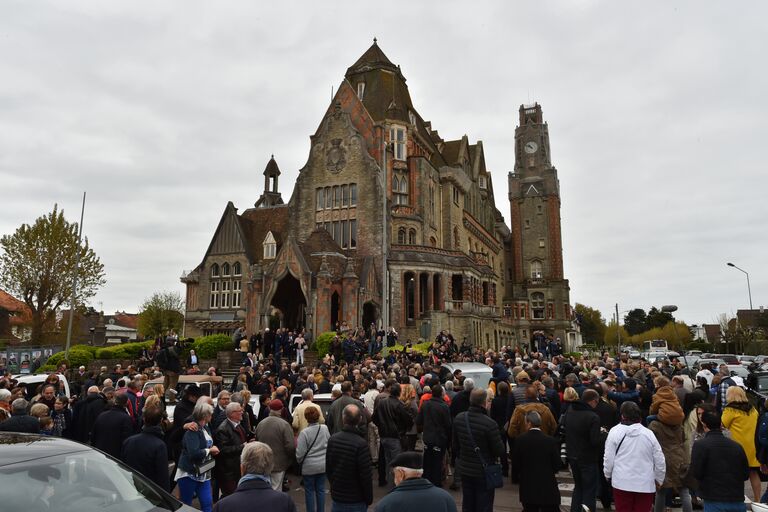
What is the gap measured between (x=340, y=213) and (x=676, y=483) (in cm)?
3538

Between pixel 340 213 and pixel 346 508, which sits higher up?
pixel 340 213

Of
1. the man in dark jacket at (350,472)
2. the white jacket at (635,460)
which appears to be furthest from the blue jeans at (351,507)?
the white jacket at (635,460)

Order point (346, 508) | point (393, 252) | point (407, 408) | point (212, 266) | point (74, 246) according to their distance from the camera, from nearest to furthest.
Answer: point (346, 508) < point (407, 408) < point (393, 252) < point (74, 246) < point (212, 266)

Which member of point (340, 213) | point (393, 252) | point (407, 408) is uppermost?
point (340, 213)

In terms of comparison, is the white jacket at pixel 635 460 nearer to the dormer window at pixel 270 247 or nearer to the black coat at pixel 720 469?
the black coat at pixel 720 469

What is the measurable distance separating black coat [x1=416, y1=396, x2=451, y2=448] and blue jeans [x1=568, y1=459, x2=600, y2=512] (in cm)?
204

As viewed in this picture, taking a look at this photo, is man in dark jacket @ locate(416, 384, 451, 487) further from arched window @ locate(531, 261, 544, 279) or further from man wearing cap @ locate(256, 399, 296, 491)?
arched window @ locate(531, 261, 544, 279)

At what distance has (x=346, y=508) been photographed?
20.9 ft

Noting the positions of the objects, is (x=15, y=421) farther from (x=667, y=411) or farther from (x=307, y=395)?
(x=667, y=411)

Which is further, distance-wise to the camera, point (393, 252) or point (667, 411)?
point (393, 252)

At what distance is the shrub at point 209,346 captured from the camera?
3003 cm

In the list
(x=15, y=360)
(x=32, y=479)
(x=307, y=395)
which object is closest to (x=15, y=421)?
(x=307, y=395)

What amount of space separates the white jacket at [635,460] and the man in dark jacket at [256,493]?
4.51 meters

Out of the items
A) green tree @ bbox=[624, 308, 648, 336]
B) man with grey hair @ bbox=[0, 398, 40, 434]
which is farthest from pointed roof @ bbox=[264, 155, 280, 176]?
green tree @ bbox=[624, 308, 648, 336]
